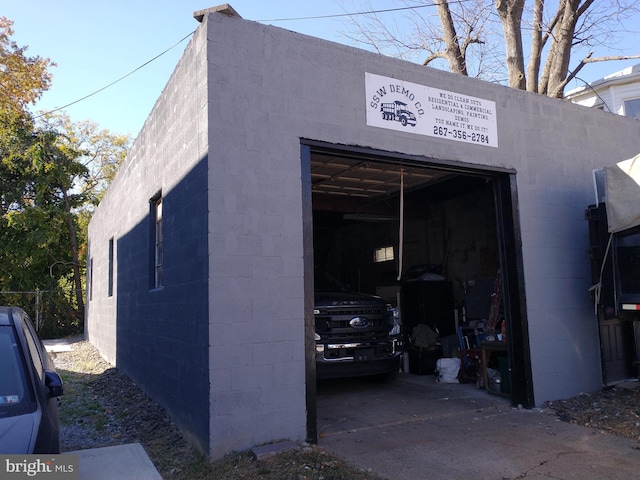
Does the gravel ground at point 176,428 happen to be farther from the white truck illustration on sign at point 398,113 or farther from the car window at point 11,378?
the white truck illustration on sign at point 398,113

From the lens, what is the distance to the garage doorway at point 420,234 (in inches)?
282

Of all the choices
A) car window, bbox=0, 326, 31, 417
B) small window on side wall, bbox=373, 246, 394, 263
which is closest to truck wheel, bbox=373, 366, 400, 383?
small window on side wall, bbox=373, 246, 394, 263

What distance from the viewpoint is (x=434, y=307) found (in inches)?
425

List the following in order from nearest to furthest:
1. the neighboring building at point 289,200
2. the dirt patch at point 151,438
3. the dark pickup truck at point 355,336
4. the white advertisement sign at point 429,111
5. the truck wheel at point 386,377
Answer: the dirt patch at point 151,438 → the neighboring building at point 289,200 → the white advertisement sign at point 429,111 → the dark pickup truck at point 355,336 → the truck wheel at point 386,377

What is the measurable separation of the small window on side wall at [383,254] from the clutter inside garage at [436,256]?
3 cm

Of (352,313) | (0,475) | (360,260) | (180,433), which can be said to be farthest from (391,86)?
(360,260)

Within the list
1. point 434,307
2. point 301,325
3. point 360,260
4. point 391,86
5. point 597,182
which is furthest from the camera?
point 360,260

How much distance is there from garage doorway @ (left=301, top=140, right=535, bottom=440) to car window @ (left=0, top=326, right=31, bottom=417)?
9.50 feet

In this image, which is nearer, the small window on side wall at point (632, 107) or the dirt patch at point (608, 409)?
the dirt patch at point (608, 409)

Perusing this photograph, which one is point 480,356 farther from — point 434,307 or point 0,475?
point 0,475

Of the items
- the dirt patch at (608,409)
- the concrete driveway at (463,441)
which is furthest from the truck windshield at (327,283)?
the dirt patch at (608,409)

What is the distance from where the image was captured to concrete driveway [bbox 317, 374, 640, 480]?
16.4ft

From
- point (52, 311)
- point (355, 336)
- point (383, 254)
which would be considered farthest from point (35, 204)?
point (355, 336)

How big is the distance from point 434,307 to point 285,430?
5.92m
